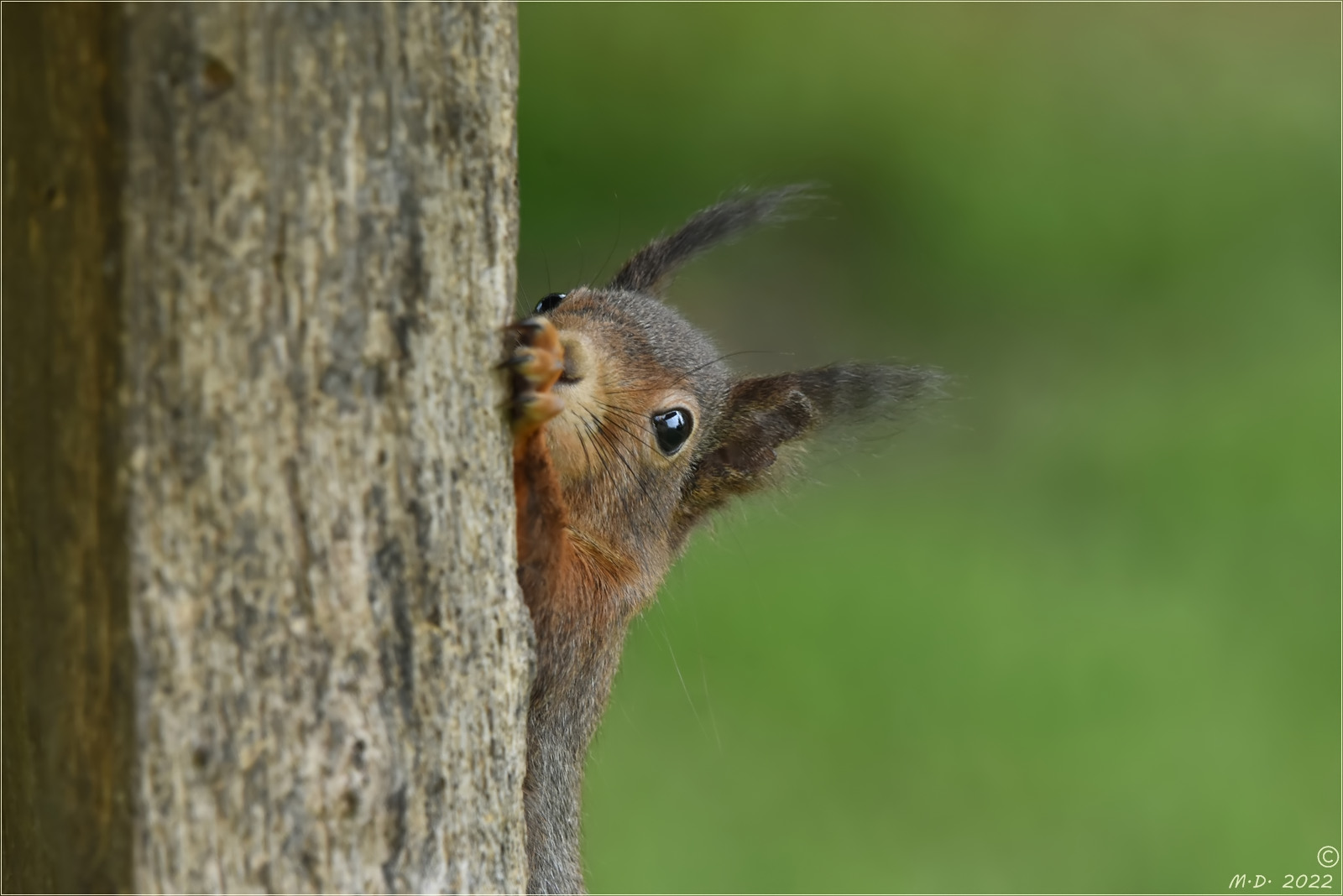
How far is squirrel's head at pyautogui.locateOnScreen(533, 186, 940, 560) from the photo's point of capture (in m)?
2.14

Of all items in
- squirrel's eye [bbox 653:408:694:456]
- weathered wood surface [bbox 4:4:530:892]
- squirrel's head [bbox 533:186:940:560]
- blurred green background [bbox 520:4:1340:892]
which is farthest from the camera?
blurred green background [bbox 520:4:1340:892]

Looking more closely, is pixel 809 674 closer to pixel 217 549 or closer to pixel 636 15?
pixel 636 15

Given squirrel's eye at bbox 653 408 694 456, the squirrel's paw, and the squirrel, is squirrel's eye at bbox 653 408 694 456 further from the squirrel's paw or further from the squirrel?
the squirrel's paw

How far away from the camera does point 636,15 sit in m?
6.10

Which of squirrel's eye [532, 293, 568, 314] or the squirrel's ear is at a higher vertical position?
the squirrel's ear

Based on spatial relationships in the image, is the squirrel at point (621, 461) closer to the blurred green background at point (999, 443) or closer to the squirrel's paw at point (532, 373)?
the squirrel's paw at point (532, 373)

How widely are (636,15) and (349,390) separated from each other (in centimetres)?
529

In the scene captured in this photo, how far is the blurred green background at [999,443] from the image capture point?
4434 millimetres

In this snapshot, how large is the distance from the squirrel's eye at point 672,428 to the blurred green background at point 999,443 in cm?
174

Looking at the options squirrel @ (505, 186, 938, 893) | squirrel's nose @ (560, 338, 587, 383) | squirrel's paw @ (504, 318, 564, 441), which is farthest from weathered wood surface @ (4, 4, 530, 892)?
squirrel's nose @ (560, 338, 587, 383)

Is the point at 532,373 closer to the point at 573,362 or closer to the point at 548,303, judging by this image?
the point at 573,362

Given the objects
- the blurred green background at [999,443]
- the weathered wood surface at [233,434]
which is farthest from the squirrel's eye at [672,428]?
the blurred green background at [999,443]

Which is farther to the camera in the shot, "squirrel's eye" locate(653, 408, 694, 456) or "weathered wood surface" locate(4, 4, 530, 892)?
"squirrel's eye" locate(653, 408, 694, 456)

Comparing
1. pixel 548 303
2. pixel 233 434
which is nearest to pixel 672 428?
pixel 548 303
